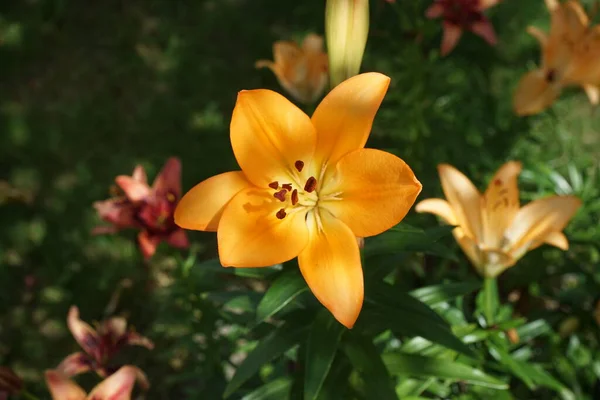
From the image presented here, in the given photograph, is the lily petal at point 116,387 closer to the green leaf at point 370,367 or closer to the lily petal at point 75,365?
the lily petal at point 75,365

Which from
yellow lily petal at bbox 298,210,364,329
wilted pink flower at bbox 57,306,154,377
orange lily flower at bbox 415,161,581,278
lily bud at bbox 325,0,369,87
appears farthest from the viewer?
wilted pink flower at bbox 57,306,154,377

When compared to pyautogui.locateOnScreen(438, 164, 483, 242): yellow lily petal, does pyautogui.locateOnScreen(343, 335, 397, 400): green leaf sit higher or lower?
lower

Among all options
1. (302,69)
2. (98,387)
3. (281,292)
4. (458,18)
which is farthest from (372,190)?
(458,18)

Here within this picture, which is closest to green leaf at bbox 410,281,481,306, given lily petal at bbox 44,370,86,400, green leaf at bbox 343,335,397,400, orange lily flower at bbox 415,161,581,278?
orange lily flower at bbox 415,161,581,278

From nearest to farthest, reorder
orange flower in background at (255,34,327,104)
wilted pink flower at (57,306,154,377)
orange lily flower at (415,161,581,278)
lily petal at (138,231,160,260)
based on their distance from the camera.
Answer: orange lily flower at (415,161,581,278)
lily petal at (138,231,160,260)
wilted pink flower at (57,306,154,377)
orange flower in background at (255,34,327,104)

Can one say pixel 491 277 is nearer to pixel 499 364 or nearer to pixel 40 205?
pixel 499 364

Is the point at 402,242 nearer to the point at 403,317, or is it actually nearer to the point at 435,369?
the point at 403,317

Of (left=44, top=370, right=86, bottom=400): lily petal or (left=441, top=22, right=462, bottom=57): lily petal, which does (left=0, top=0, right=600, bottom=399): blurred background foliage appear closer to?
(left=441, top=22, right=462, bottom=57): lily petal
